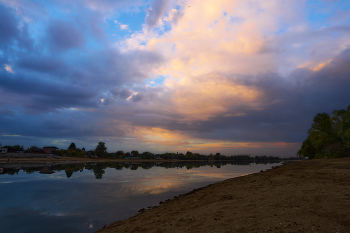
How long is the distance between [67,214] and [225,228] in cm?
1315

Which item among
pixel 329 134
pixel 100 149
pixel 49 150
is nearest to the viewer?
pixel 329 134

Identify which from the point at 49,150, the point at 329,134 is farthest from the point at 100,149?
the point at 329,134

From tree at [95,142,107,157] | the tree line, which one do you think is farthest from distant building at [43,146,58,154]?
the tree line

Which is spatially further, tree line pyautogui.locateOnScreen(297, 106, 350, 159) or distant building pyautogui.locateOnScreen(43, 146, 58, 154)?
distant building pyautogui.locateOnScreen(43, 146, 58, 154)

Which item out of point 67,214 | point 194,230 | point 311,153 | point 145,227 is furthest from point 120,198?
point 311,153

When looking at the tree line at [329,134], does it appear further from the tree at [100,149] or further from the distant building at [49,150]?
the distant building at [49,150]

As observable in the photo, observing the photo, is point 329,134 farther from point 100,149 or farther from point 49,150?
point 49,150

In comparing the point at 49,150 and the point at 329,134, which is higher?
the point at 329,134

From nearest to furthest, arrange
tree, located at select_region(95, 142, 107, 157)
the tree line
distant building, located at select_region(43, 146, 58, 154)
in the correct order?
the tree line
distant building, located at select_region(43, 146, 58, 154)
tree, located at select_region(95, 142, 107, 157)

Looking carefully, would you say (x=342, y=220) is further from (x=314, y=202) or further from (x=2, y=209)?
(x=2, y=209)

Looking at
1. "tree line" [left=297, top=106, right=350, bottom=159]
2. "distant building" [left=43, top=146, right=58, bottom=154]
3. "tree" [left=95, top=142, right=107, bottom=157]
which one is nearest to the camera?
"tree line" [left=297, top=106, right=350, bottom=159]

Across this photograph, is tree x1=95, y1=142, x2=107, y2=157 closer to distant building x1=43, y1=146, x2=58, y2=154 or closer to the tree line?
distant building x1=43, y1=146, x2=58, y2=154

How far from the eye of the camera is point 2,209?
14.2 metres

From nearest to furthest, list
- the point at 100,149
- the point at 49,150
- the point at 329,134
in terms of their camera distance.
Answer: the point at 329,134
the point at 49,150
the point at 100,149
